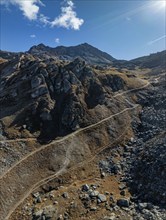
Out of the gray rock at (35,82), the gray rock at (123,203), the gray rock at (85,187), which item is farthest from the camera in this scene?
the gray rock at (35,82)

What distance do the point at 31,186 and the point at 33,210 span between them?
5837mm

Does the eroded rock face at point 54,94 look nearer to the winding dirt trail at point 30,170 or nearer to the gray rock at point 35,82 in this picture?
the gray rock at point 35,82

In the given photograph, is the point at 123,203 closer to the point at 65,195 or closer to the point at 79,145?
the point at 65,195

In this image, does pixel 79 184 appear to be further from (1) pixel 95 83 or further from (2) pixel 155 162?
(1) pixel 95 83

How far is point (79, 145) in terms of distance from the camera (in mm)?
65875

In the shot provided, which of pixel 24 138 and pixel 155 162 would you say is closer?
pixel 155 162

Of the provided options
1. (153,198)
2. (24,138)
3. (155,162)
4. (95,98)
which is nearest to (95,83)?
(95,98)

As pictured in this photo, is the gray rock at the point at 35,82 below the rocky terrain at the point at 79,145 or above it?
above

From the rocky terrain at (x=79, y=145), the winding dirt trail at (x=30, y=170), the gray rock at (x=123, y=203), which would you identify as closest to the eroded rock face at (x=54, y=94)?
the rocky terrain at (x=79, y=145)

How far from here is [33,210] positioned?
49031 millimetres

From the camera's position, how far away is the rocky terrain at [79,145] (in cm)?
4969

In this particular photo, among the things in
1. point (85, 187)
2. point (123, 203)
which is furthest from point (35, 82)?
point (123, 203)

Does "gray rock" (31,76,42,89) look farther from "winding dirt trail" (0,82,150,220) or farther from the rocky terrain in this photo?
"winding dirt trail" (0,82,150,220)

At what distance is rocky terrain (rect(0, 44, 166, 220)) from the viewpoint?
163ft
